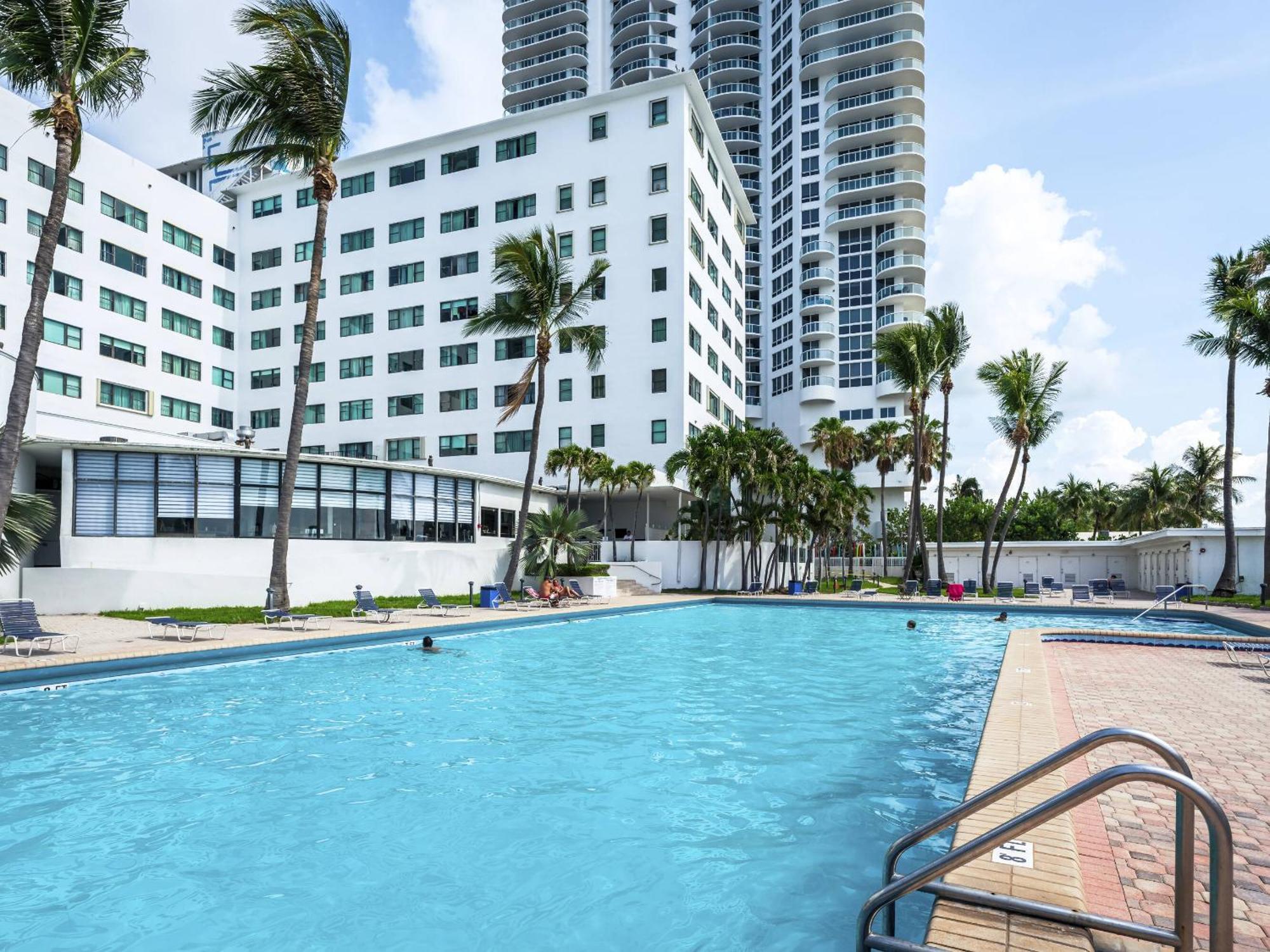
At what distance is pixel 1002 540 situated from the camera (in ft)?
144

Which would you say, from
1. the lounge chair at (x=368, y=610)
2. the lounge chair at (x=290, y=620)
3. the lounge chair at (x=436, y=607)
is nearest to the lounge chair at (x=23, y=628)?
the lounge chair at (x=290, y=620)

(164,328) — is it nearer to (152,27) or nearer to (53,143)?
(53,143)

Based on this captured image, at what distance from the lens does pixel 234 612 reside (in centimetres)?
2117

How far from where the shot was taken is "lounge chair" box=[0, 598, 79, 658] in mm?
13047

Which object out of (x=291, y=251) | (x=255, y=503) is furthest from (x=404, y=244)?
(x=255, y=503)

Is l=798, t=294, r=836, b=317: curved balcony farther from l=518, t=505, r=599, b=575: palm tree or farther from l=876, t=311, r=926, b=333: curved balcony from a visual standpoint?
l=518, t=505, r=599, b=575: palm tree

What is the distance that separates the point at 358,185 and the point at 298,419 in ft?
111

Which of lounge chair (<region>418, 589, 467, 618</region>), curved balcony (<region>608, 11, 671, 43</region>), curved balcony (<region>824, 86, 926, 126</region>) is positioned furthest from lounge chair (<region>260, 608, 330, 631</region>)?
curved balcony (<region>608, 11, 671, 43</region>)

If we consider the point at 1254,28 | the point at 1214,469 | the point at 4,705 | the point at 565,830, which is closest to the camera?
the point at 565,830

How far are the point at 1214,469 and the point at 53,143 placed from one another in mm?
80417

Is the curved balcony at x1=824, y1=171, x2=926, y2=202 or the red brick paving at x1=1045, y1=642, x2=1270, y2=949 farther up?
the curved balcony at x1=824, y1=171, x2=926, y2=202

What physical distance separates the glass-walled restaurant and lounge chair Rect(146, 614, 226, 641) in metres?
6.28

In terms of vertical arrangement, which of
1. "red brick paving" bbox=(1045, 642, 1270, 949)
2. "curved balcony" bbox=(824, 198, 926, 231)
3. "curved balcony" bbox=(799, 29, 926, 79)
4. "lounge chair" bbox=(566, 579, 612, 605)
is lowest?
"lounge chair" bbox=(566, 579, 612, 605)

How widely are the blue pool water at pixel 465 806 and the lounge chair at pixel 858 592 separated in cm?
2174
